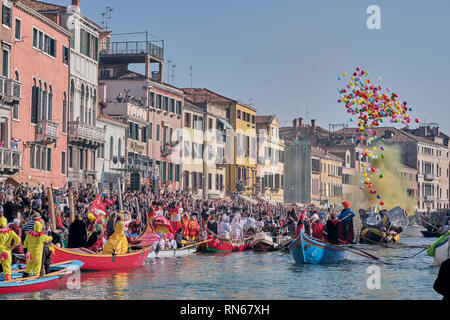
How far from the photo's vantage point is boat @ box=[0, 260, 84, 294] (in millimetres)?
20547

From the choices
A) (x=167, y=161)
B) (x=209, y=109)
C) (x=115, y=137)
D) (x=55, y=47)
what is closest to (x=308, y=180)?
(x=209, y=109)

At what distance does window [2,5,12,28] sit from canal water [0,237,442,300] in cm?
1196

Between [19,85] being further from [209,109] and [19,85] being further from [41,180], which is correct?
[209,109]

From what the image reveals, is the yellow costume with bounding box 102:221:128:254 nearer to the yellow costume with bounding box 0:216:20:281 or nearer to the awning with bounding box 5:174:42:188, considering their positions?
the yellow costume with bounding box 0:216:20:281

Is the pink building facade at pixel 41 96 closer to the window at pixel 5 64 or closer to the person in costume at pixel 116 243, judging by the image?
the window at pixel 5 64

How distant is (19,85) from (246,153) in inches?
1720

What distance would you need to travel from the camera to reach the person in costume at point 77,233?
84.3 ft

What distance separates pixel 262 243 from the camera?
41.4 metres

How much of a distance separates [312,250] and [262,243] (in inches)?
384

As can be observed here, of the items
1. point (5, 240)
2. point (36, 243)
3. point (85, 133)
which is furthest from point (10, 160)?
point (5, 240)

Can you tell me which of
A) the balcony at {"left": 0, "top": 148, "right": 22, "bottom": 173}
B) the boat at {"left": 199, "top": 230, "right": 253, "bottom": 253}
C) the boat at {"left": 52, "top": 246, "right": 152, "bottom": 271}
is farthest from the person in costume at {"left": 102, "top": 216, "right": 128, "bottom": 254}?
the boat at {"left": 199, "top": 230, "right": 253, "bottom": 253}

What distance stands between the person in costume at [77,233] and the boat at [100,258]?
238 mm

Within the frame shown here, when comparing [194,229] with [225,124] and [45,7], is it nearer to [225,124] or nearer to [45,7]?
[45,7]
